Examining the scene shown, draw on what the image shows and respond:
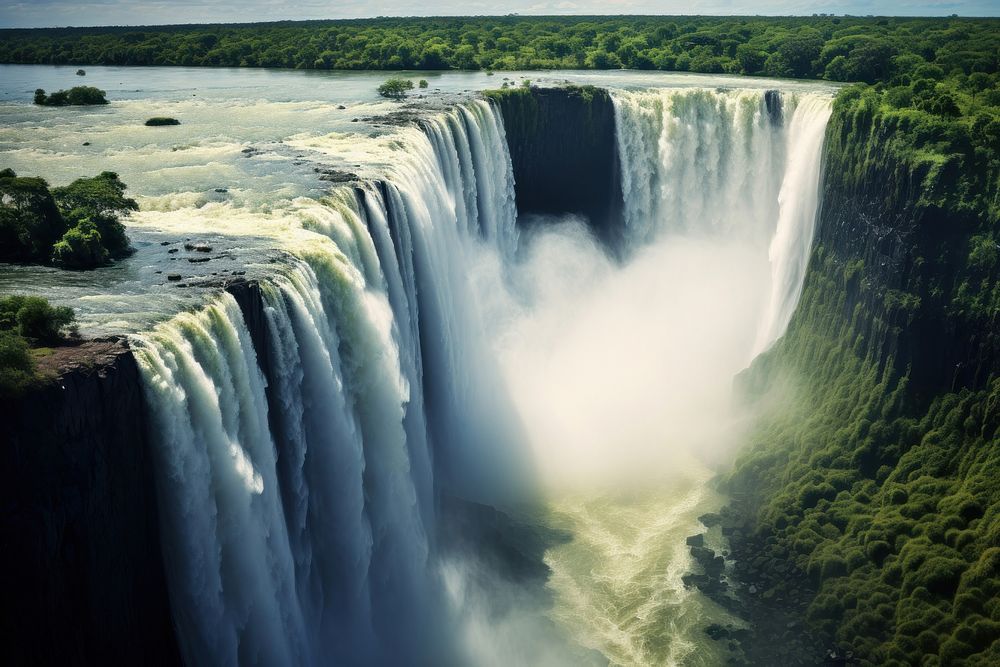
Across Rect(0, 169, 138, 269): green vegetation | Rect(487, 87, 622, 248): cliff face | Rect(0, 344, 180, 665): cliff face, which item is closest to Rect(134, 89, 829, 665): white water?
Rect(0, 344, 180, 665): cliff face

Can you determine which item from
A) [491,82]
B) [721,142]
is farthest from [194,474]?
[491,82]

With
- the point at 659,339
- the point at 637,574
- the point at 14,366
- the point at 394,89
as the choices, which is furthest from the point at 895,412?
the point at 394,89

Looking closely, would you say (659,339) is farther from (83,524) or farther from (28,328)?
(83,524)

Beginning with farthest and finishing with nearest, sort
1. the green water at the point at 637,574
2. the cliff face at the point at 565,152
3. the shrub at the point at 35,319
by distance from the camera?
the cliff face at the point at 565,152
the green water at the point at 637,574
the shrub at the point at 35,319

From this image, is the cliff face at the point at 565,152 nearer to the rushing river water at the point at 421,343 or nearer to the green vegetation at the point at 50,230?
the rushing river water at the point at 421,343

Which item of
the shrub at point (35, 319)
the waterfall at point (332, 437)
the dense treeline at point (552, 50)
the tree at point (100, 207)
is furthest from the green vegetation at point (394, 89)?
the shrub at point (35, 319)

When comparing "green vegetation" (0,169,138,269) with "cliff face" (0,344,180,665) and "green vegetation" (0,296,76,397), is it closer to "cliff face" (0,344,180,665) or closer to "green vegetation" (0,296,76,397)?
"green vegetation" (0,296,76,397)

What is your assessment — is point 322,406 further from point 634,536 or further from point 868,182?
point 868,182
